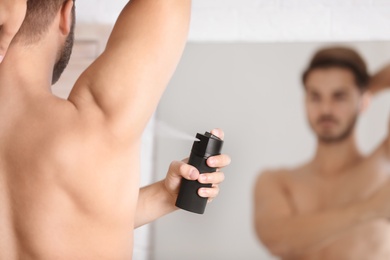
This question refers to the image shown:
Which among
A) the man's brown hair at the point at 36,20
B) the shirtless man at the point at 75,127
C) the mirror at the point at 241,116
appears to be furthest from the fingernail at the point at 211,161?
the mirror at the point at 241,116

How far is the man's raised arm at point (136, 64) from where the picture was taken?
65cm

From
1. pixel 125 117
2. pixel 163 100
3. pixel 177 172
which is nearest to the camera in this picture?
pixel 125 117

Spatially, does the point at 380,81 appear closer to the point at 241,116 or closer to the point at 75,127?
the point at 241,116

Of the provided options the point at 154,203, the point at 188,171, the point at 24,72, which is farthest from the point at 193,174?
the point at 24,72

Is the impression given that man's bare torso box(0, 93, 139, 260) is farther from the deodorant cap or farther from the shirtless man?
the deodorant cap

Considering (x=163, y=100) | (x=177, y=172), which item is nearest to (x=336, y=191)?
(x=163, y=100)

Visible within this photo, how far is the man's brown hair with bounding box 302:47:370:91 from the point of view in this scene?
79.0 inches

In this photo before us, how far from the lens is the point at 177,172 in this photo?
0.91 m

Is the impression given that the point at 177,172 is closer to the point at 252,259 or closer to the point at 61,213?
the point at 61,213

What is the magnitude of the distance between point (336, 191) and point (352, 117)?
233 mm

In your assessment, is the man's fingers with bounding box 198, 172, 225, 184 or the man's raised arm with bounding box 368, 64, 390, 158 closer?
the man's fingers with bounding box 198, 172, 225, 184

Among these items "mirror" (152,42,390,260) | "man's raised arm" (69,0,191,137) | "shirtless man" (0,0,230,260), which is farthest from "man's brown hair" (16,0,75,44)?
"mirror" (152,42,390,260)

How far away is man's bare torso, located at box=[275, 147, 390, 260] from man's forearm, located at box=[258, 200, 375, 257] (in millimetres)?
17

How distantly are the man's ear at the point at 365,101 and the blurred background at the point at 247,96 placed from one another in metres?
0.02
